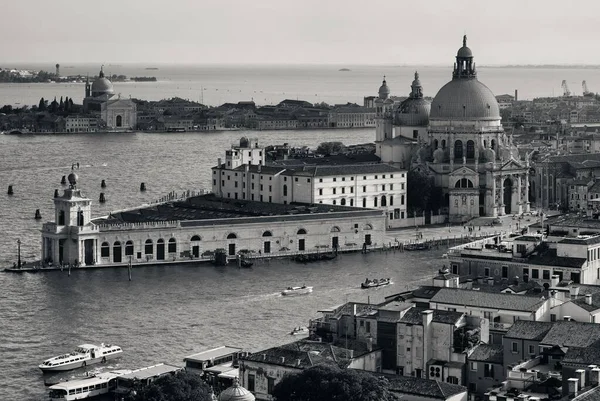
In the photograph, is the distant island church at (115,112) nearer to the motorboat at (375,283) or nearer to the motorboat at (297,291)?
the motorboat at (375,283)

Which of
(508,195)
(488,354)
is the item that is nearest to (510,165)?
(508,195)

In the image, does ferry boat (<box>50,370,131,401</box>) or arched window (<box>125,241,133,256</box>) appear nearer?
ferry boat (<box>50,370,131,401</box>)

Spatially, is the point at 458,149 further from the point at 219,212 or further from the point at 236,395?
the point at 236,395

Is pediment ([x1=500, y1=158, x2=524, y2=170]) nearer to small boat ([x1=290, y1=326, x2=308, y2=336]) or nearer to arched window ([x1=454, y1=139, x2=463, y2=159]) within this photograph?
arched window ([x1=454, y1=139, x2=463, y2=159])

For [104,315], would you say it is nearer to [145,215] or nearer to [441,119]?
[145,215]

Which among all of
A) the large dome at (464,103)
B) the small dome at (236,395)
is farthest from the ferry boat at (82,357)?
the large dome at (464,103)

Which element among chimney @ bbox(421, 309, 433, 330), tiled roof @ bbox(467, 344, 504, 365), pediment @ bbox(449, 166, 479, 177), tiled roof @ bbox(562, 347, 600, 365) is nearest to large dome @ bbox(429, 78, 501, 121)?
pediment @ bbox(449, 166, 479, 177)
